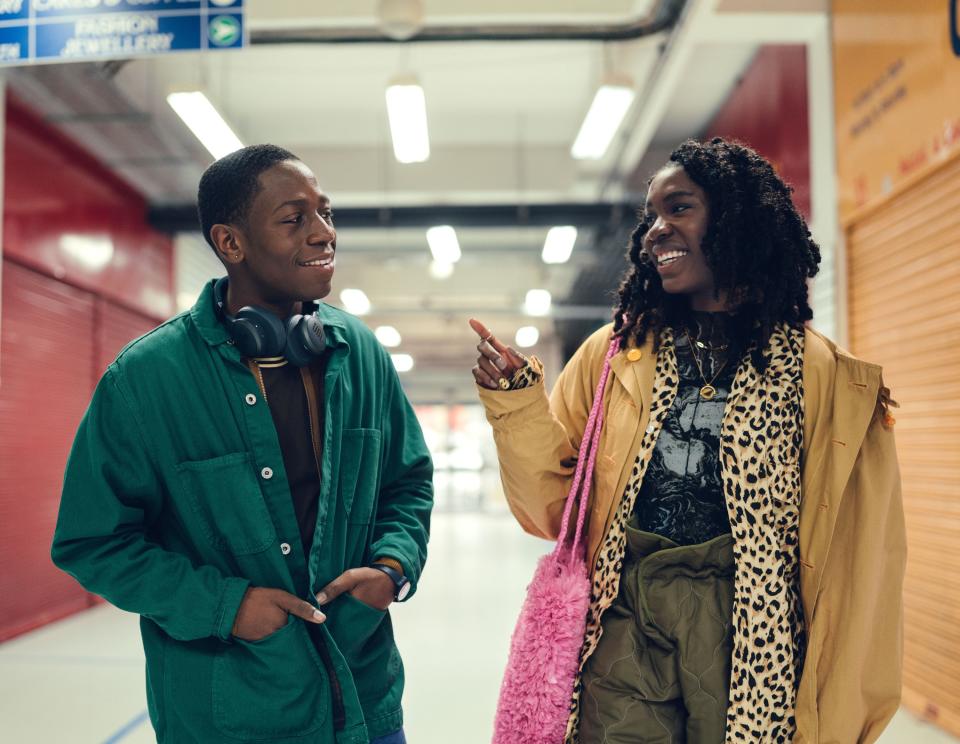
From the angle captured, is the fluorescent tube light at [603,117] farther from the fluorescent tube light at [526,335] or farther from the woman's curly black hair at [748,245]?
the fluorescent tube light at [526,335]

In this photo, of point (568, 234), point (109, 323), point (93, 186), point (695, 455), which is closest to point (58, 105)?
point (93, 186)

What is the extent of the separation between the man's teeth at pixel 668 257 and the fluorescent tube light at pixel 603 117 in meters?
4.06

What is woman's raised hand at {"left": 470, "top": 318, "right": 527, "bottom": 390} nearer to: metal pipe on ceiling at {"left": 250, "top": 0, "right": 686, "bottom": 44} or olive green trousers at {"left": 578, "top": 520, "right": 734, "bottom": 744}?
olive green trousers at {"left": 578, "top": 520, "right": 734, "bottom": 744}

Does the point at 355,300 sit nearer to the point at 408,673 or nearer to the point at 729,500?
the point at 408,673

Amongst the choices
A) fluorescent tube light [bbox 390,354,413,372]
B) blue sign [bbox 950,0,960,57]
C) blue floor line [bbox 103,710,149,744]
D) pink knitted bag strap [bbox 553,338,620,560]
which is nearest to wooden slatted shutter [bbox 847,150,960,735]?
blue sign [bbox 950,0,960,57]

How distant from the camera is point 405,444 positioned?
5.65 ft

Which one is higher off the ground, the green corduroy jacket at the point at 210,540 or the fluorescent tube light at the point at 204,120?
the fluorescent tube light at the point at 204,120

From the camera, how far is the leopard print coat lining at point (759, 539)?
1509mm

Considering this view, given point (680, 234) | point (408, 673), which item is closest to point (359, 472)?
point (680, 234)

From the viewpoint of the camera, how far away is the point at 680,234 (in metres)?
1.73

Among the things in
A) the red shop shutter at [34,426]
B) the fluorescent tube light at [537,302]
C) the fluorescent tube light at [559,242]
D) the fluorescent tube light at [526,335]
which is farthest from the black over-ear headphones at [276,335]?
the fluorescent tube light at [526,335]

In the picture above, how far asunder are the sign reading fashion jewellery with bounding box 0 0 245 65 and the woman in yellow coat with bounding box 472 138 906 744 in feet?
10.1

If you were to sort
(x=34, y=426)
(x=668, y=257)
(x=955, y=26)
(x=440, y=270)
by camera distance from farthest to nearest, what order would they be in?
(x=440, y=270), (x=34, y=426), (x=955, y=26), (x=668, y=257)

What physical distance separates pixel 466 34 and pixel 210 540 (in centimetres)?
522
